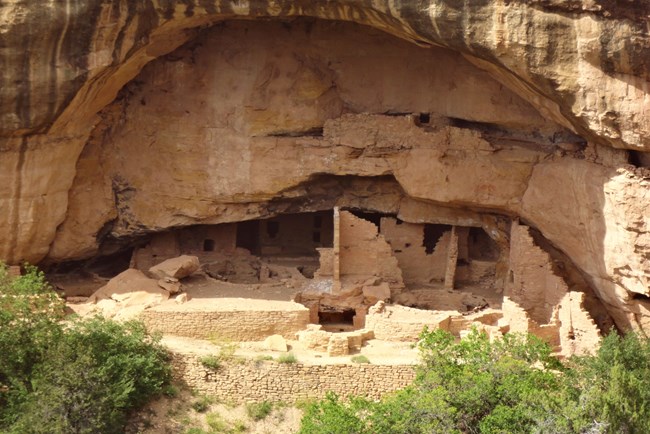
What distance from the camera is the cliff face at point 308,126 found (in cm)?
2056

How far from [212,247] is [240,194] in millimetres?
1649

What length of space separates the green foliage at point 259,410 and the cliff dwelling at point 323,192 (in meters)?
1.33

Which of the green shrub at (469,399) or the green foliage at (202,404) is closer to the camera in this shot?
the green shrub at (469,399)

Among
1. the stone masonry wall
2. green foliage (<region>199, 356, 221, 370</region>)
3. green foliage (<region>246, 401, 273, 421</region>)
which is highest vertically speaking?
the stone masonry wall

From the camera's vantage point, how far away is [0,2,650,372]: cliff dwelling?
2200cm

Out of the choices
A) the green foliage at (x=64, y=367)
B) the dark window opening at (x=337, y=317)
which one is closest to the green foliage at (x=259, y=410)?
the green foliage at (x=64, y=367)

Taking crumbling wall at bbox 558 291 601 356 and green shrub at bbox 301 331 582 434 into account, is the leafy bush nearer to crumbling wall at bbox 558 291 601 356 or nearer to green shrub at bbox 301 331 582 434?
green shrub at bbox 301 331 582 434

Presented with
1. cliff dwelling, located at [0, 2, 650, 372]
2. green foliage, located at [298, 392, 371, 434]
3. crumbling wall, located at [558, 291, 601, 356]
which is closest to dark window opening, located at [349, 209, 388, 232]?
cliff dwelling, located at [0, 2, 650, 372]

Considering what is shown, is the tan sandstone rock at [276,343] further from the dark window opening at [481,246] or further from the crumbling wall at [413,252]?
the dark window opening at [481,246]

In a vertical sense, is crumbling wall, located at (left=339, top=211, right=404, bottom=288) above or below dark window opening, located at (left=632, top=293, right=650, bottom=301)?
above

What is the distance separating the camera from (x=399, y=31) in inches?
837

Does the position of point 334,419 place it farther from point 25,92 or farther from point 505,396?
point 25,92

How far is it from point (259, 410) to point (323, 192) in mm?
5581

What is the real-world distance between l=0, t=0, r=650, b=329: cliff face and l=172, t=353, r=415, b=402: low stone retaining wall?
154 inches
